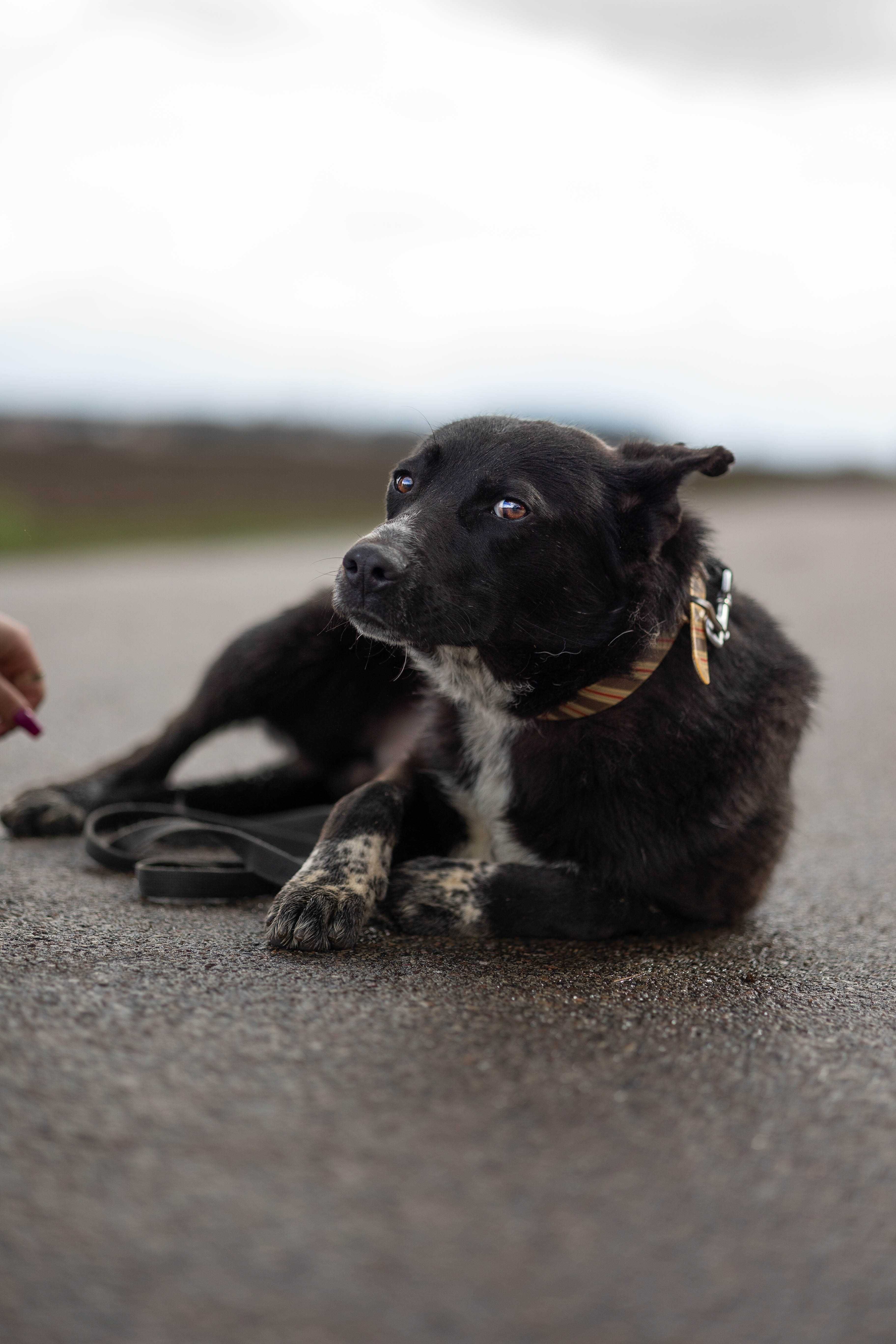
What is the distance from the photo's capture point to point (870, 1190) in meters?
1.59

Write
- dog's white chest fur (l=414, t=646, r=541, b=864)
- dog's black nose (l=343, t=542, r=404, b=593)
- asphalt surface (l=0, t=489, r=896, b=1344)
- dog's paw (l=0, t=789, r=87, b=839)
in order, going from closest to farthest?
asphalt surface (l=0, t=489, r=896, b=1344)
dog's black nose (l=343, t=542, r=404, b=593)
dog's white chest fur (l=414, t=646, r=541, b=864)
dog's paw (l=0, t=789, r=87, b=839)

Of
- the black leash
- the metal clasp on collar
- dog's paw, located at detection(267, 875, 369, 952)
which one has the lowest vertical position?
the black leash

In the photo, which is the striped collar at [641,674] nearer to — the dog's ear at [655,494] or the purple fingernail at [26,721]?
the dog's ear at [655,494]

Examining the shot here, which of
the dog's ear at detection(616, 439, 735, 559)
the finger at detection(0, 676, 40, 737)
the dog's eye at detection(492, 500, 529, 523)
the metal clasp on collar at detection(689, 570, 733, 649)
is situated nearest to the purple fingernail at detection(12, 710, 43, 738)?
the finger at detection(0, 676, 40, 737)

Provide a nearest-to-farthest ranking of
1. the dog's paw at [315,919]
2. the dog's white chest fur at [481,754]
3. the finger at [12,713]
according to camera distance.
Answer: the dog's paw at [315,919]
the dog's white chest fur at [481,754]
the finger at [12,713]

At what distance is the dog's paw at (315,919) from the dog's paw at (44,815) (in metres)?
1.22

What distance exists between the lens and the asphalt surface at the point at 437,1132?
1.30 meters

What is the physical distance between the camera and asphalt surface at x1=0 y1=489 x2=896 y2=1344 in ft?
4.26

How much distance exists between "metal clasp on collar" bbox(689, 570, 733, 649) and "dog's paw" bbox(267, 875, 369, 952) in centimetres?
107

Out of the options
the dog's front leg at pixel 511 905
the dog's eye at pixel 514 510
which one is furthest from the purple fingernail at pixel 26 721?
the dog's eye at pixel 514 510

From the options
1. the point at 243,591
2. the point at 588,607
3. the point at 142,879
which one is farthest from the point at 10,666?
the point at 243,591

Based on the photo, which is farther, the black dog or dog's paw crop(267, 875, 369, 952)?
the black dog

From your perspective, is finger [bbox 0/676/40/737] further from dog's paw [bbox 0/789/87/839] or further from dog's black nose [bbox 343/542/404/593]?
dog's black nose [bbox 343/542/404/593]

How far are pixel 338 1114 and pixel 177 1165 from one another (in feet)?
0.84
